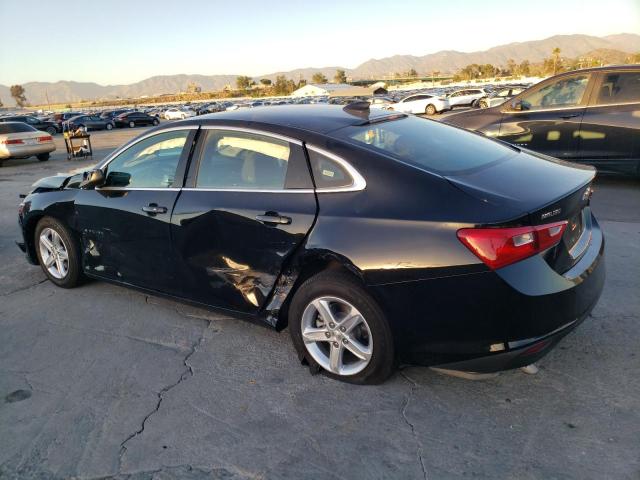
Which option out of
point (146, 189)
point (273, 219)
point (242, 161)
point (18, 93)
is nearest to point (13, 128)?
point (146, 189)

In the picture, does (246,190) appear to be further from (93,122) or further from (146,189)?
(93,122)

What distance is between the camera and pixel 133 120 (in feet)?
147

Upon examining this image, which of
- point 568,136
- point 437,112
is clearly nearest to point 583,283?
point 568,136

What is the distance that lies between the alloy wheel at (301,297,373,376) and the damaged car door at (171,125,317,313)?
36 cm

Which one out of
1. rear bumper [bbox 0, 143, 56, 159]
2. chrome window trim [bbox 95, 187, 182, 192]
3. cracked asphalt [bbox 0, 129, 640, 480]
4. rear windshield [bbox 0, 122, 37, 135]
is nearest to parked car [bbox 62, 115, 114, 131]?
Answer: rear windshield [bbox 0, 122, 37, 135]

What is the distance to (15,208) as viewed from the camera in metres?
9.16

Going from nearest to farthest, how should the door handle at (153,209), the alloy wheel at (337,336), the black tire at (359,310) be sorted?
the black tire at (359,310)
the alloy wheel at (337,336)
the door handle at (153,209)

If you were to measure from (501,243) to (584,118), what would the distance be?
20.2 feet

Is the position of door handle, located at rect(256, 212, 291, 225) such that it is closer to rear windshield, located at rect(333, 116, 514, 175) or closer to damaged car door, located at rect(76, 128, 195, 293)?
rear windshield, located at rect(333, 116, 514, 175)

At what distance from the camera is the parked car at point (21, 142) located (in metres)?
16.6

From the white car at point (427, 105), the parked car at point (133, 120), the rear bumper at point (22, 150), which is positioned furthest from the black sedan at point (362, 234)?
the parked car at point (133, 120)

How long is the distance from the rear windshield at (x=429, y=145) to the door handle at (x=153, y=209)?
4.74 ft

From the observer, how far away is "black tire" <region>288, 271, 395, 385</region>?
2807 mm

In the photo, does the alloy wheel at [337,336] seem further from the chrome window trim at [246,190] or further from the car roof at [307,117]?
the car roof at [307,117]
